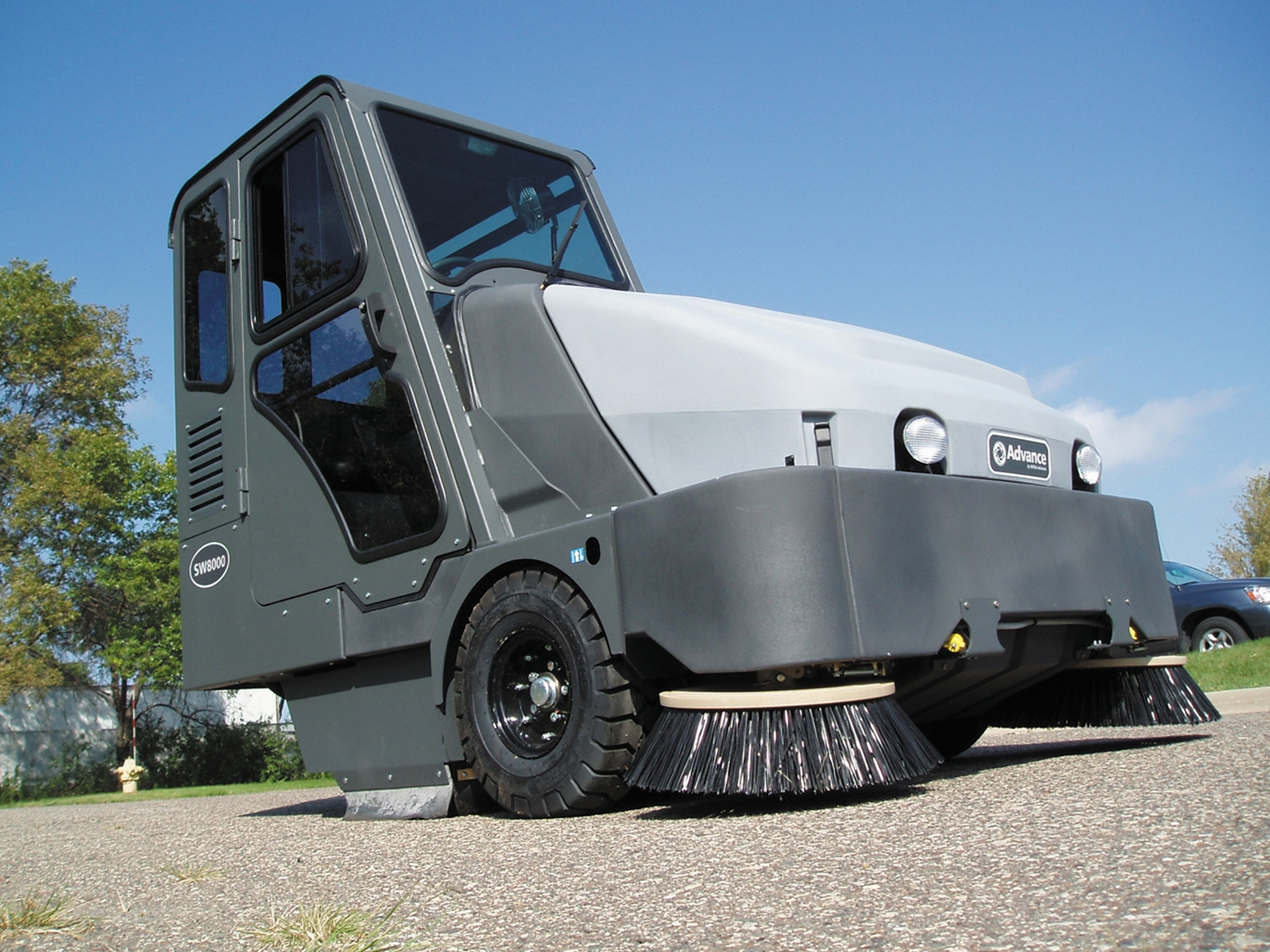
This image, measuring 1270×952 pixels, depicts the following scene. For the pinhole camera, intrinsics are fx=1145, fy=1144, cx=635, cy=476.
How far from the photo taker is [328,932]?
1.77 metres

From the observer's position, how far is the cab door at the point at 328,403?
163 inches

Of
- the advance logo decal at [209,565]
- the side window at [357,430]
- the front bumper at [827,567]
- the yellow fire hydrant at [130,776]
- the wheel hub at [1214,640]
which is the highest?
the side window at [357,430]

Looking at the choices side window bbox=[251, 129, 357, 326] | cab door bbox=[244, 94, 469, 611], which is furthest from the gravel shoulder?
side window bbox=[251, 129, 357, 326]

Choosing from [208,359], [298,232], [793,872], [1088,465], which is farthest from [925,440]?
[208,359]

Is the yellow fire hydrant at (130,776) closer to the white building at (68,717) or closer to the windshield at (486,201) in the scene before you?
the white building at (68,717)

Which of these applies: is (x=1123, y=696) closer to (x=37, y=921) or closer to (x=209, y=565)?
(x=37, y=921)

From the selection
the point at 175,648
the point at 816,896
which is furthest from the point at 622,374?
the point at 175,648

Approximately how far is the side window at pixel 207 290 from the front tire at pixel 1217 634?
9.96m

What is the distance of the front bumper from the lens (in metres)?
2.97

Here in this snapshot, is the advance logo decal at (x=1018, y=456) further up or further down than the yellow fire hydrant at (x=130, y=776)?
further up

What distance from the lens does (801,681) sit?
3076 mm

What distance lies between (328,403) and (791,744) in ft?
8.11

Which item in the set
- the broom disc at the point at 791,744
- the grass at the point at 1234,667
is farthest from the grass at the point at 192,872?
the grass at the point at 1234,667

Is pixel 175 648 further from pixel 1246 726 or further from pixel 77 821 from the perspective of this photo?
pixel 1246 726
